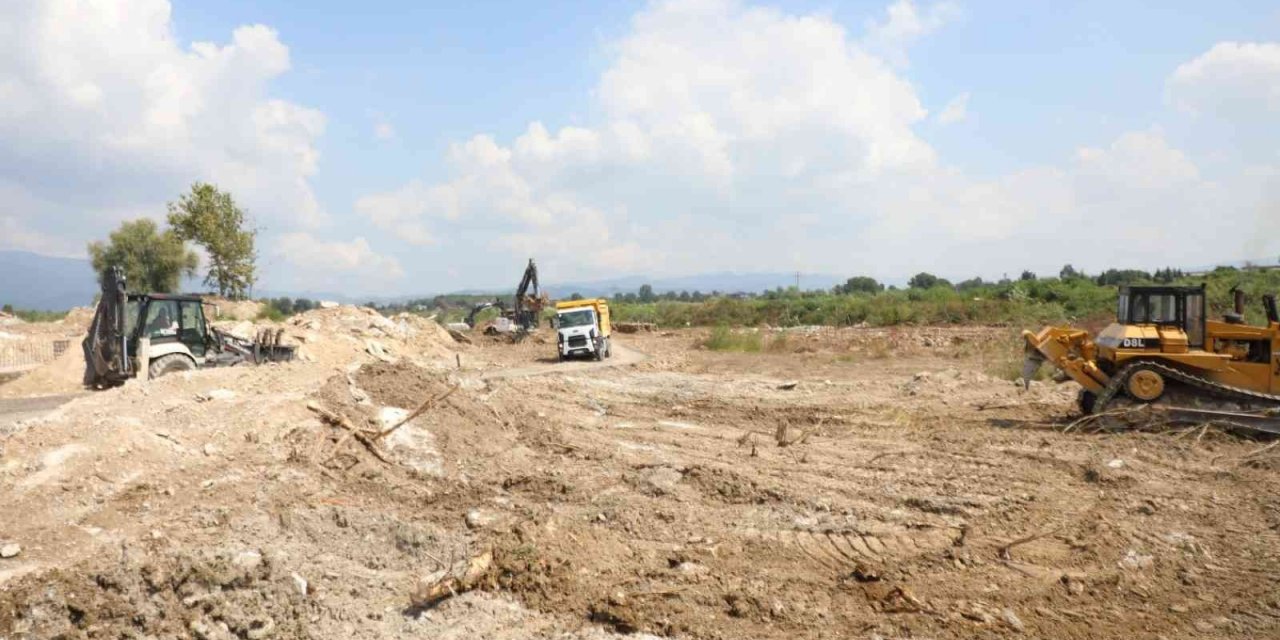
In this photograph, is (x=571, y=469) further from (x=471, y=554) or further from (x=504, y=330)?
(x=504, y=330)

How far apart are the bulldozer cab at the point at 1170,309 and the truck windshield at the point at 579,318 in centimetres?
1753

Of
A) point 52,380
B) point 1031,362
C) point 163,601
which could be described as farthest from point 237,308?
point 163,601

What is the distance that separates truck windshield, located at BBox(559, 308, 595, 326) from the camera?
27.4 metres

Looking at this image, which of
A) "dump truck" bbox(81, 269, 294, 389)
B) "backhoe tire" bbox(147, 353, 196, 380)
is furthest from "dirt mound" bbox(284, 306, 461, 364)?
"backhoe tire" bbox(147, 353, 196, 380)

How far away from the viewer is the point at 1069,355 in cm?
1273

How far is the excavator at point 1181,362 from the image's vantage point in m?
11.7

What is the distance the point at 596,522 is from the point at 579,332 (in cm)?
1952

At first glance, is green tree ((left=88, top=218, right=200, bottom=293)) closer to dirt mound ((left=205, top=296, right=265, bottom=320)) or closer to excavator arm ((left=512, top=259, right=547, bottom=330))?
dirt mound ((left=205, top=296, right=265, bottom=320))

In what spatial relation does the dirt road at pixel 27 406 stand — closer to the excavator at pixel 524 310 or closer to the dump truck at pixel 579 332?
the dump truck at pixel 579 332

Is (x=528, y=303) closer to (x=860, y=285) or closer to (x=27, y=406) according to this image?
(x=27, y=406)

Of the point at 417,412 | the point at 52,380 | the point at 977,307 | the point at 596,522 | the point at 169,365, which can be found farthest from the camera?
the point at 977,307

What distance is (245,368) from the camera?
44.7ft

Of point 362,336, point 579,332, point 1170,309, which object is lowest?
point 362,336

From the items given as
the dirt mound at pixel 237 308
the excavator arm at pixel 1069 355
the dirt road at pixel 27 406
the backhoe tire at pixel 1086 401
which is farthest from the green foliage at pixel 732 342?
the dirt road at pixel 27 406
